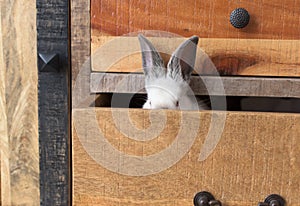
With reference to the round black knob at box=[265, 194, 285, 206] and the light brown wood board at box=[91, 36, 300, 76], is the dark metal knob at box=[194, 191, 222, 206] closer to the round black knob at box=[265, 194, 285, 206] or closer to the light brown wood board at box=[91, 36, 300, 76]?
the round black knob at box=[265, 194, 285, 206]

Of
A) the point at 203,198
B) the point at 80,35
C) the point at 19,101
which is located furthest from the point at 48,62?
the point at 203,198

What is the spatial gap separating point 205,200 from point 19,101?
379mm

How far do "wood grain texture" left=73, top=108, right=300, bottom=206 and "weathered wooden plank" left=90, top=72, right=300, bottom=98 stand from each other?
0.07 meters

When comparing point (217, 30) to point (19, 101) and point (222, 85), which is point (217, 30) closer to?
point (222, 85)

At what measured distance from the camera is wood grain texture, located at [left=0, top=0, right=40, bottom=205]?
72 cm

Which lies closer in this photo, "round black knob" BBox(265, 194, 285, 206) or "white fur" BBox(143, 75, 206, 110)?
"round black knob" BBox(265, 194, 285, 206)

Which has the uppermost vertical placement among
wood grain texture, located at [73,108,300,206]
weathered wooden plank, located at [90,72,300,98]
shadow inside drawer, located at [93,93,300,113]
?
weathered wooden plank, located at [90,72,300,98]

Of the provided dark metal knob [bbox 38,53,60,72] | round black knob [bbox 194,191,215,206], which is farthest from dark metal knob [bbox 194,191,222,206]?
dark metal knob [bbox 38,53,60,72]

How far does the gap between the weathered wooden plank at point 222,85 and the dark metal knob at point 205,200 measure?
15 cm

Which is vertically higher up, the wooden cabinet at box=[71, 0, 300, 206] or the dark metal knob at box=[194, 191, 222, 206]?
the wooden cabinet at box=[71, 0, 300, 206]

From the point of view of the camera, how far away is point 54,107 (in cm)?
62

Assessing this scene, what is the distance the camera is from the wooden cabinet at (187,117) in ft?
1.79

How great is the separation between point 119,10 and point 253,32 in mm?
192

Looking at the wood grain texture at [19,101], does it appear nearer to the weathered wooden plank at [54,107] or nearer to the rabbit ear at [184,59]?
the weathered wooden plank at [54,107]
